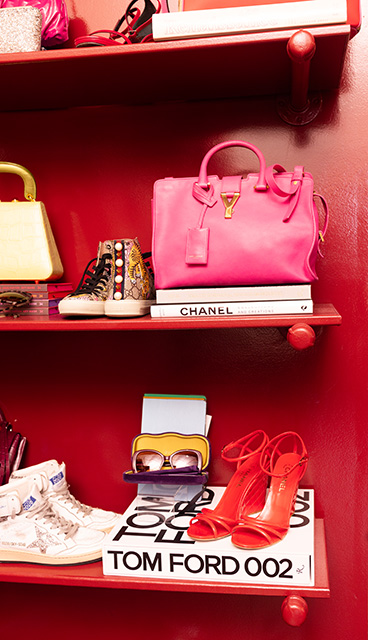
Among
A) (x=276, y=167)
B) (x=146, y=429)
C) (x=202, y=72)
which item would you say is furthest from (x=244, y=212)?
(x=146, y=429)

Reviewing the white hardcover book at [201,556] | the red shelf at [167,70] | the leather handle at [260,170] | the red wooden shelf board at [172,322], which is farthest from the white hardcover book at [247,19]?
the white hardcover book at [201,556]

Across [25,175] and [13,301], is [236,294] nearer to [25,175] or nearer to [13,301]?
[13,301]

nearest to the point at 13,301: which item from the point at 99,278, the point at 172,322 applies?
the point at 99,278

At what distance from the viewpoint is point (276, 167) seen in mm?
1288

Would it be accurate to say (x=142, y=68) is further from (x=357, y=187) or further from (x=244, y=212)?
(x=357, y=187)

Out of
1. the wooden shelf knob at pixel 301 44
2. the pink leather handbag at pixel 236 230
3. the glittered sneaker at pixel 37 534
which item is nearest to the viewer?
the wooden shelf knob at pixel 301 44

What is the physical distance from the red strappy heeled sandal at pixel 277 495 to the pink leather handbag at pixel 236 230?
1.42ft

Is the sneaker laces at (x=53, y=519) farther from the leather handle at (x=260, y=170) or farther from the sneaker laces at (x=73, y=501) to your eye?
the leather handle at (x=260, y=170)

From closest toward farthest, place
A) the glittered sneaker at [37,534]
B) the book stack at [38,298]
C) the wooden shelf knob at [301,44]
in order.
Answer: the wooden shelf knob at [301,44]
the glittered sneaker at [37,534]
the book stack at [38,298]

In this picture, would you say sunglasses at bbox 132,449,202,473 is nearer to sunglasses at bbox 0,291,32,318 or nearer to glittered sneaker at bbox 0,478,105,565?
glittered sneaker at bbox 0,478,105,565

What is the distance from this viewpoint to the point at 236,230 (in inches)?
49.3

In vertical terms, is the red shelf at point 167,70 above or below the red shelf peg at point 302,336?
above

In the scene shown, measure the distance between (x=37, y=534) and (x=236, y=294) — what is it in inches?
26.9

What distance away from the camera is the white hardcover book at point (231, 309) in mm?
1234
